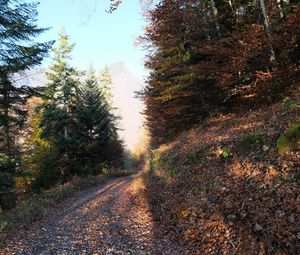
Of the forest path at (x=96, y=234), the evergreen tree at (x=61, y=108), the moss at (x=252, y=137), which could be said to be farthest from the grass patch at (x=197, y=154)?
the evergreen tree at (x=61, y=108)

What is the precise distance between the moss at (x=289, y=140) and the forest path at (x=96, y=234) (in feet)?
13.3

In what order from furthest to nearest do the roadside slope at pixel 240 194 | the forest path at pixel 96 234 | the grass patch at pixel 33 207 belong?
the grass patch at pixel 33 207 < the forest path at pixel 96 234 < the roadside slope at pixel 240 194

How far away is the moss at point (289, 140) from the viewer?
9016mm

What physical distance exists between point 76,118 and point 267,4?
21279mm

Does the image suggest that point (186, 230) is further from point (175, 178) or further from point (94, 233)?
point (175, 178)

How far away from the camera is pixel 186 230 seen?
9.05m

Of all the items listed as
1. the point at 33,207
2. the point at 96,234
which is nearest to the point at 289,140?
the point at 96,234

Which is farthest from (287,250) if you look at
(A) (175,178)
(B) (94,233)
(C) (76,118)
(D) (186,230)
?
(C) (76,118)

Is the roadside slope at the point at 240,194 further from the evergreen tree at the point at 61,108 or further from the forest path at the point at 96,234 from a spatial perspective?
the evergreen tree at the point at 61,108

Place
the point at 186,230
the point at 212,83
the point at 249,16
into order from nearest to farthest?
the point at 186,230
the point at 249,16
the point at 212,83

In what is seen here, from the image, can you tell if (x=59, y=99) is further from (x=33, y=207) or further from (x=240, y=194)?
(x=240, y=194)

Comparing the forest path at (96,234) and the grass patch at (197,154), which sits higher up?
the grass patch at (197,154)

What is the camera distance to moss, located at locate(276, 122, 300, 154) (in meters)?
9.02

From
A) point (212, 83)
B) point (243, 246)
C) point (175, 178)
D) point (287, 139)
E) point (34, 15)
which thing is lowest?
point (243, 246)
